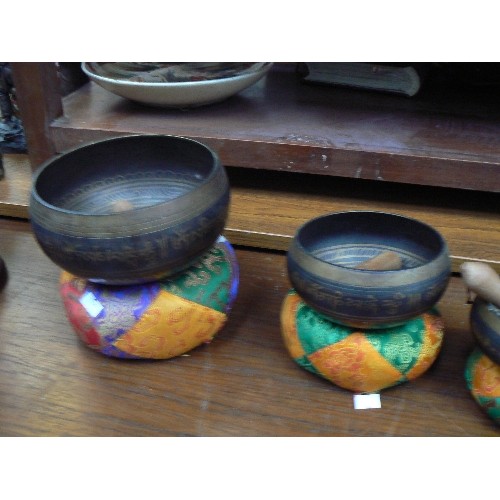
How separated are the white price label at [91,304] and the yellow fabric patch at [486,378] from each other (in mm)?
536

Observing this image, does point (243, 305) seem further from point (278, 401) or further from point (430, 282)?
point (430, 282)

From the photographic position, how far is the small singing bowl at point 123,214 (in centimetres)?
82

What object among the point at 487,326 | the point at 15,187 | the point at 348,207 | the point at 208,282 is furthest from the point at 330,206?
the point at 15,187

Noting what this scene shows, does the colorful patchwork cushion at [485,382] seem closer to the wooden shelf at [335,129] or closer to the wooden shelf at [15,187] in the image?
the wooden shelf at [335,129]

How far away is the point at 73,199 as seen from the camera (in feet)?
3.39

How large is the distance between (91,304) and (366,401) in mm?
423

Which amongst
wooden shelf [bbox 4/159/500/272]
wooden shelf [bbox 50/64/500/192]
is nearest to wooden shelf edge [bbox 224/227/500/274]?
wooden shelf [bbox 4/159/500/272]

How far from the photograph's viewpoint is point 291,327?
35.8 inches

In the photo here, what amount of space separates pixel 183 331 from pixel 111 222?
0.21 meters

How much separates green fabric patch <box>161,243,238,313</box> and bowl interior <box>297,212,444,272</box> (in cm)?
→ 14

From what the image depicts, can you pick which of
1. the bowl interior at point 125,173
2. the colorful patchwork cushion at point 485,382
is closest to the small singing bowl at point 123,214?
the bowl interior at point 125,173

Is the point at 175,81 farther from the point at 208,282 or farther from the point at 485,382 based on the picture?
the point at 485,382

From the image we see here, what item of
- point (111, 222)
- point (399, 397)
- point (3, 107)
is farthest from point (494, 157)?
point (3, 107)

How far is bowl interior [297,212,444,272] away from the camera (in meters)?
0.96
